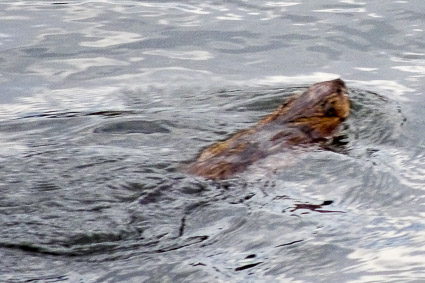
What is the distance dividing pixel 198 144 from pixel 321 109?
95 centimetres

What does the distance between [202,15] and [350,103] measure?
3.11m

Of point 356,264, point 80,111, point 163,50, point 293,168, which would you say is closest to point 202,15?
point 163,50

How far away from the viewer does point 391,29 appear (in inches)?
393

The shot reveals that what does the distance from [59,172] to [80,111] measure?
5.36ft

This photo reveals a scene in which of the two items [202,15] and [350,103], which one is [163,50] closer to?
[202,15]

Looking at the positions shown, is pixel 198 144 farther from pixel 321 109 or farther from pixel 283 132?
pixel 321 109

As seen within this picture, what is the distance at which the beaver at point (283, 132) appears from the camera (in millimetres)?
6250

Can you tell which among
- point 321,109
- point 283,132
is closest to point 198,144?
point 283,132

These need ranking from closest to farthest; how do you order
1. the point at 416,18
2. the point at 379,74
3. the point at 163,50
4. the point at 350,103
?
the point at 350,103 → the point at 379,74 → the point at 163,50 → the point at 416,18

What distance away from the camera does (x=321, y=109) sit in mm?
7180

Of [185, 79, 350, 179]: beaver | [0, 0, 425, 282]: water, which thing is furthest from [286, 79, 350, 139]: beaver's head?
[0, 0, 425, 282]: water

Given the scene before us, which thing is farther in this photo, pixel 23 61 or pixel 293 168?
pixel 23 61

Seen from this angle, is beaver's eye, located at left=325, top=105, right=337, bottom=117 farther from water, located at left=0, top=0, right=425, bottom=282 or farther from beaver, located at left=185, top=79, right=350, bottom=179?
water, located at left=0, top=0, right=425, bottom=282

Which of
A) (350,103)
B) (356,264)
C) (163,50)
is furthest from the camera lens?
(163,50)
